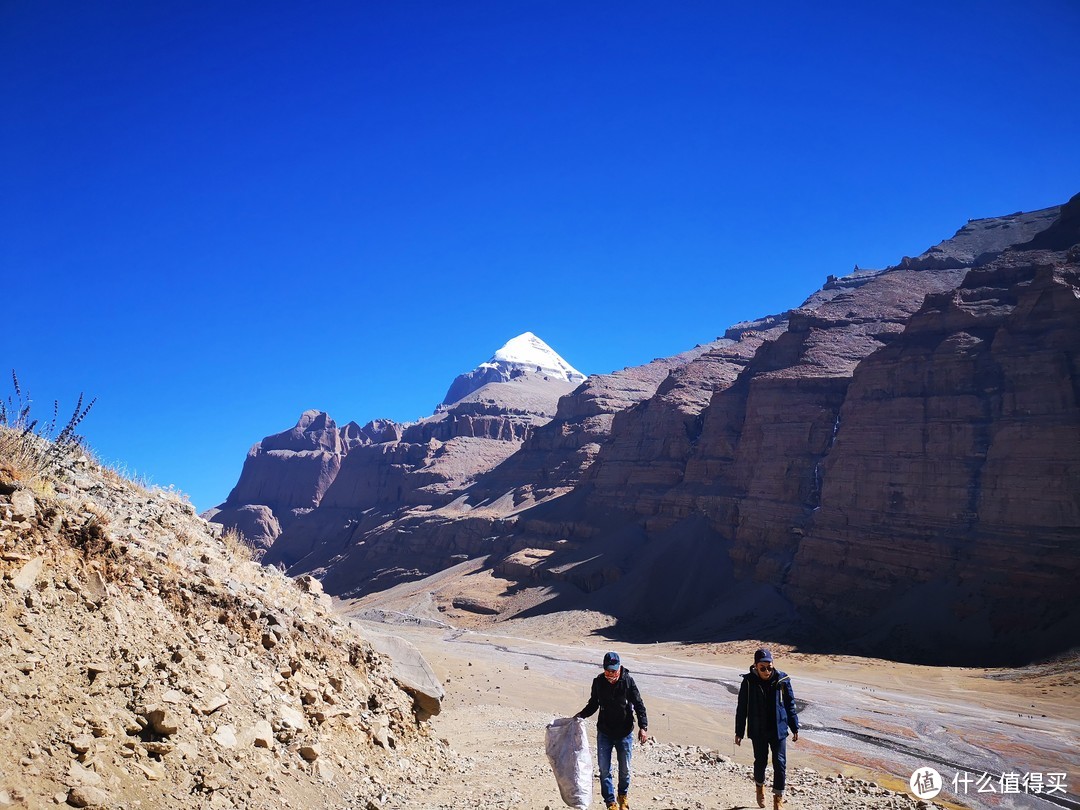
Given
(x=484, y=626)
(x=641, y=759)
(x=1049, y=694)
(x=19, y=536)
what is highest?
(x=19, y=536)

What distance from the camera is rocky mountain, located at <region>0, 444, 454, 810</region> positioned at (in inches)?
211

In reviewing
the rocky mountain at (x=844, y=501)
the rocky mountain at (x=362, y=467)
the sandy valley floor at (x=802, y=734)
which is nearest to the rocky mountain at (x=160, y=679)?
the sandy valley floor at (x=802, y=734)

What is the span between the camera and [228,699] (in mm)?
6934

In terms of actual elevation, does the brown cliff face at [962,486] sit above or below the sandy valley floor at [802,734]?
above

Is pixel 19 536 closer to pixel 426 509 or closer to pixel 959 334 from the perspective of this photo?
pixel 959 334

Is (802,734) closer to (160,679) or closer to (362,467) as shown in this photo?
(160,679)

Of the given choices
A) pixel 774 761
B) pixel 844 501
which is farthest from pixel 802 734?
pixel 844 501

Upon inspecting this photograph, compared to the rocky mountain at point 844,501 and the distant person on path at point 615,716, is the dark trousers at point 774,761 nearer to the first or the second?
the distant person on path at point 615,716

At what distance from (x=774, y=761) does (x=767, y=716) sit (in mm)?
488

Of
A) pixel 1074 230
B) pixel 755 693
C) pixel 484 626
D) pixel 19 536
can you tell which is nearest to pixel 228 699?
pixel 19 536

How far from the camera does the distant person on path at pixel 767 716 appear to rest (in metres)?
7.56

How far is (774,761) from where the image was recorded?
7.69 meters

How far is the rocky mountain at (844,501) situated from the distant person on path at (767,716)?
3137cm

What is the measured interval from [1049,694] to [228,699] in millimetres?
28804
